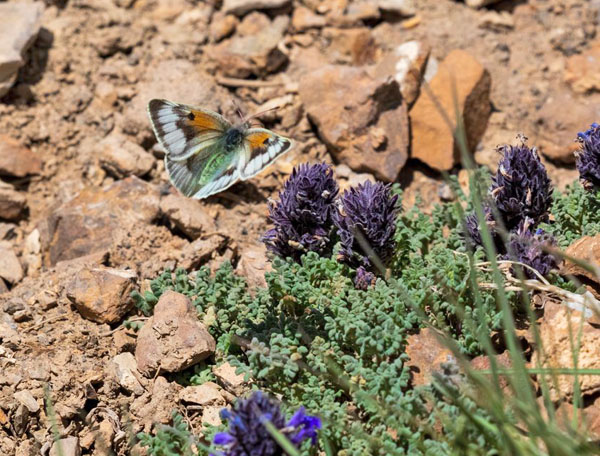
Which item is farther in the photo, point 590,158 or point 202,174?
point 202,174

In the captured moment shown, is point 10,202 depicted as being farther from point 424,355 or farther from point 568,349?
point 568,349

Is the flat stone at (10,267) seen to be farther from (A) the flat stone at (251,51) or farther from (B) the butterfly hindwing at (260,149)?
(A) the flat stone at (251,51)

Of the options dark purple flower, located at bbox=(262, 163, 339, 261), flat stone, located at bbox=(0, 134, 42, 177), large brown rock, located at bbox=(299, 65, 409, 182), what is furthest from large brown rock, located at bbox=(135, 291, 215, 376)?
flat stone, located at bbox=(0, 134, 42, 177)

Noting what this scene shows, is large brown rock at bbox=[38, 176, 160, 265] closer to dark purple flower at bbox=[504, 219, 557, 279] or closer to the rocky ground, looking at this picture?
the rocky ground

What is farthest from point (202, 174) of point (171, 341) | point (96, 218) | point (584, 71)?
point (584, 71)

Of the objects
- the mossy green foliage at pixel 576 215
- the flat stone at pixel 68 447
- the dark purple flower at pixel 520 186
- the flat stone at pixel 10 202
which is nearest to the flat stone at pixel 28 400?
the flat stone at pixel 68 447

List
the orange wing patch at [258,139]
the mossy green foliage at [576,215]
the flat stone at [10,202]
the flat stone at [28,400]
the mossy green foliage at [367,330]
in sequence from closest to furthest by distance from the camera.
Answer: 1. the mossy green foliage at [367,330]
2. the flat stone at [28,400]
3. the mossy green foliage at [576,215]
4. the orange wing patch at [258,139]
5. the flat stone at [10,202]
